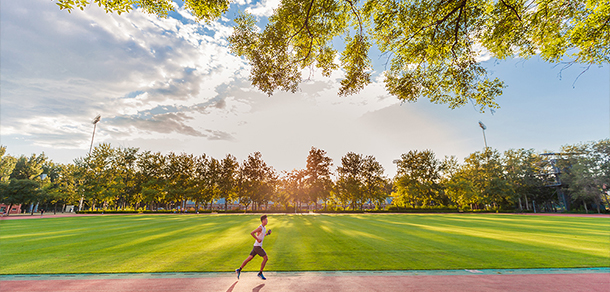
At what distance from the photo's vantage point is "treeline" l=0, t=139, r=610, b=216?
58906 millimetres

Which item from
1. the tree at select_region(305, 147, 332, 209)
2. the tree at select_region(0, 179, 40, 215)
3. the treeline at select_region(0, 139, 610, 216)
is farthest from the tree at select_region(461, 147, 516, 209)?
the tree at select_region(0, 179, 40, 215)

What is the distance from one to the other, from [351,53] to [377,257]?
8.71 metres

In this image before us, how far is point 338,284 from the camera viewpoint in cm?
691

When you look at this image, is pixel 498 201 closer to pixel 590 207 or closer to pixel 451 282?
pixel 590 207

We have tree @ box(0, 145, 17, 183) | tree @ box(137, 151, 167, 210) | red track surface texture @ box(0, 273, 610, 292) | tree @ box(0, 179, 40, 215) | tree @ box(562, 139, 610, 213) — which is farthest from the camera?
tree @ box(137, 151, 167, 210)

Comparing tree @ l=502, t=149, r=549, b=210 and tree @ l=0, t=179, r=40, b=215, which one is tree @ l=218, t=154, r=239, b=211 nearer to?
tree @ l=0, t=179, r=40, b=215

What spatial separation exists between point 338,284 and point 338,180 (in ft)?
191

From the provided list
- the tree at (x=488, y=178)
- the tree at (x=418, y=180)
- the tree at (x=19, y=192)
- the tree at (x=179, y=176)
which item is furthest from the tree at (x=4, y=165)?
the tree at (x=488, y=178)

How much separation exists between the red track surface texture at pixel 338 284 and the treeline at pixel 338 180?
53.2 meters

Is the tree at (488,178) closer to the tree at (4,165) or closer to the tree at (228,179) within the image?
the tree at (228,179)

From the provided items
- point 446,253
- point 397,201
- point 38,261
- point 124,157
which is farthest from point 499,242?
point 124,157

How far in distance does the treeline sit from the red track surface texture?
5318 cm

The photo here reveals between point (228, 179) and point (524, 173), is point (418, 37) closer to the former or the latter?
point (228, 179)

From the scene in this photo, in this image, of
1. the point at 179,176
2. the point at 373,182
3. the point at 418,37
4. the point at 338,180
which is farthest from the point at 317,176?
the point at 418,37
